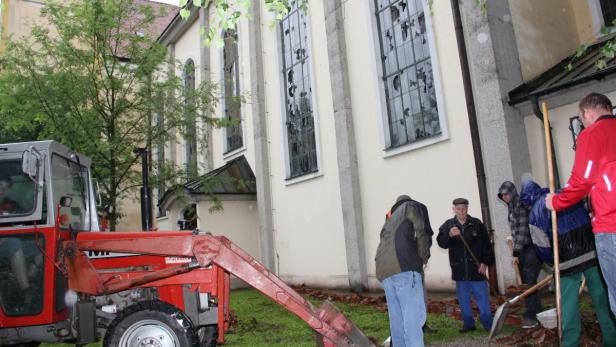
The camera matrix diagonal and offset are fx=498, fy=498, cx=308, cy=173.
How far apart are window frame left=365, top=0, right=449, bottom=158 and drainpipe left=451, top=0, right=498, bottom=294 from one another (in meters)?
0.65

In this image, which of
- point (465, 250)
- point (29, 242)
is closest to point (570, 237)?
point (465, 250)

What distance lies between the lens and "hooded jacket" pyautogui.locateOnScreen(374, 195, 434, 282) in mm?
4664

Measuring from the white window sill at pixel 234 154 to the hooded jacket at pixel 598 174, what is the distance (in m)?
14.6

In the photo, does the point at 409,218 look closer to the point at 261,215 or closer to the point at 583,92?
the point at 583,92

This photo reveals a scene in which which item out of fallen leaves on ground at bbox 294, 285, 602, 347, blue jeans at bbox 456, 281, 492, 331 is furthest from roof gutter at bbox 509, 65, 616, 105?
blue jeans at bbox 456, 281, 492, 331

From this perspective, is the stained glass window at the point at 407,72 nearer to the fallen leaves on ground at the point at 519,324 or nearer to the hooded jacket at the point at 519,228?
the fallen leaves on ground at the point at 519,324

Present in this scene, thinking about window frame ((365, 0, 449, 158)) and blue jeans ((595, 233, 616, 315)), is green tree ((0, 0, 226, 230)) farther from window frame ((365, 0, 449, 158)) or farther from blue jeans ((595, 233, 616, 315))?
blue jeans ((595, 233, 616, 315))

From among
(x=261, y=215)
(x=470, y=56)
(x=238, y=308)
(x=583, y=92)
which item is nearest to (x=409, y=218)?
(x=583, y=92)

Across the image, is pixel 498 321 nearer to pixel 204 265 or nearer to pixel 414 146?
pixel 204 265

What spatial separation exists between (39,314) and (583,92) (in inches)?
338

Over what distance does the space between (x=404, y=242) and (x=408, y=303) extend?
Result: 0.56 m

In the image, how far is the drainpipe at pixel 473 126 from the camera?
9305 mm

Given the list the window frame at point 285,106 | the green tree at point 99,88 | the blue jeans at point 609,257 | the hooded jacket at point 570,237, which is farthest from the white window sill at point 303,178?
the blue jeans at point 609,257

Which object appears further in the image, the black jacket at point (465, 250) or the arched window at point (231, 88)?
the arched window at point (231, 88)
